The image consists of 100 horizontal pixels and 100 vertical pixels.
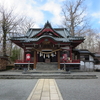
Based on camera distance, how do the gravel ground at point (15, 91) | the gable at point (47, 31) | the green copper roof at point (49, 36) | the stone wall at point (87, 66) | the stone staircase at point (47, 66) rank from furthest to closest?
the gable at point (47, 31) → the stone wall at point (87, 66) → the green copper roof at point (49, 36) → the stone staircase at point (47, 66) → the gravel ground at point (15, 91)

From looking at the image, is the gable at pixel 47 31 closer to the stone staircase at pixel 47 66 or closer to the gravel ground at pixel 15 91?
the stone staircase at pixel 47 66

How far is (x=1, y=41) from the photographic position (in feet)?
64.9

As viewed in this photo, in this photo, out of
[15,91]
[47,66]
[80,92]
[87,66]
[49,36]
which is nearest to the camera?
[80,92]

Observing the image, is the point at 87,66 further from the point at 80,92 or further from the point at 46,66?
the point at 80,92

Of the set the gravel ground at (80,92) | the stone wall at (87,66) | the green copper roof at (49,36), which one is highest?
the green copper roof at (49,36)

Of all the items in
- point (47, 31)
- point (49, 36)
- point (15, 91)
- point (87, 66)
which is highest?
point (47, 31)

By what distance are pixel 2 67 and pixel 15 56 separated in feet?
23.9

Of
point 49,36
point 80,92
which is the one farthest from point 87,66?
point 80,92

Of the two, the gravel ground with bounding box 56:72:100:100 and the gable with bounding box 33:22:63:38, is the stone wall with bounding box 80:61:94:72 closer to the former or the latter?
the gable with bounding box 33:22:63:38

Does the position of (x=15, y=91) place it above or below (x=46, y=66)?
below

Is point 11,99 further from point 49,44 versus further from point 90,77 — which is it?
point 49,44

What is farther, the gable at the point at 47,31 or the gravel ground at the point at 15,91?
the gable at the point at 47,31

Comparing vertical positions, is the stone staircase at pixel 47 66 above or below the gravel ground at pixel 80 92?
above

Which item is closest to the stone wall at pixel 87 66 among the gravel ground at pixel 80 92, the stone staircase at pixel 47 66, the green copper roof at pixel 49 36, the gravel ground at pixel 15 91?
the green copper roof at pixel 49 36
